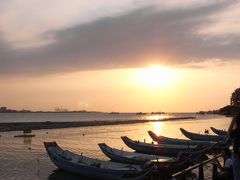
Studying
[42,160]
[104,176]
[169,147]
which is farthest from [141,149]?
[104,176]

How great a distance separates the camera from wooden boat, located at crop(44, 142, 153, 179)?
29656 millimetres

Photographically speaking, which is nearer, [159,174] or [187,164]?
[159,174]

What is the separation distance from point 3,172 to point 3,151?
66.7 ft

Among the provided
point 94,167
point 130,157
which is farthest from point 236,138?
point 130,157

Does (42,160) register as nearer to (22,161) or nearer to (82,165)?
(22,161)

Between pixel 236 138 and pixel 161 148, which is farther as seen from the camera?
pixel 161 148

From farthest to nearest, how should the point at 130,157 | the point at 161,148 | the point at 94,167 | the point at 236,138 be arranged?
the point at 161,148, the point at 130,157, the point at 94,167, the point at 236,138

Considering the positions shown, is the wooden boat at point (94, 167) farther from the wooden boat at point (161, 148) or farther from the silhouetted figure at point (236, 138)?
the silhouetted figure at point (236, 138)

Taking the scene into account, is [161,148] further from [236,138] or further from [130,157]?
[236,138]

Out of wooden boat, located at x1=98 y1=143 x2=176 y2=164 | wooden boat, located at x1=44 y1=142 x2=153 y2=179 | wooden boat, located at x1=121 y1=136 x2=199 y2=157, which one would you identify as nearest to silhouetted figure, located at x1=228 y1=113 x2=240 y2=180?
wooden boat, located at x1=44 y1=142 x2=153 y2=179

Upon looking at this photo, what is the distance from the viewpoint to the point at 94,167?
32406mm

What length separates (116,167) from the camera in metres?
32.2

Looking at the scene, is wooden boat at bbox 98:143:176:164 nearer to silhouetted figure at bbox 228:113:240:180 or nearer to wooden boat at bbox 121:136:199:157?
wooden boat at bbox 121:136:199:157

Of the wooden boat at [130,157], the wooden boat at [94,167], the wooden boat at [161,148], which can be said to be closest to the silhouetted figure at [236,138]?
the wooden boat at [94,167]
